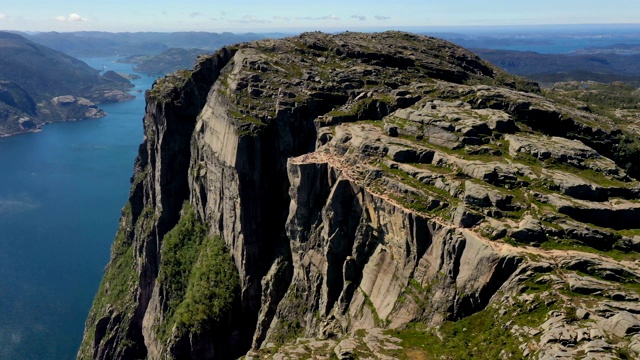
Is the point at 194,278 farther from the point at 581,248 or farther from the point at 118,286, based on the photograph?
the point at 581,248

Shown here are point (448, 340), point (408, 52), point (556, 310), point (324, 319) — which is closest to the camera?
point (556, 310)

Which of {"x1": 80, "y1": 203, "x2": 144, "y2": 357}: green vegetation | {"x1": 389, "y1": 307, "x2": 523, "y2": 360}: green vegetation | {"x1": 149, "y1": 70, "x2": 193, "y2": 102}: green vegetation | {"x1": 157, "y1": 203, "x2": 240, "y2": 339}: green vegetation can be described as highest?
{"x1": 149, "y1": 70, "x2": 193, "y2": 102}: green vegetation

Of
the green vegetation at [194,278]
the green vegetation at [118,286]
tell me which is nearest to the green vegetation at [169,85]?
the green vegetation at [194,278]

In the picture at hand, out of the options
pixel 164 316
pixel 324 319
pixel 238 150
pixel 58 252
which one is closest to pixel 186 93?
pixel 238 150

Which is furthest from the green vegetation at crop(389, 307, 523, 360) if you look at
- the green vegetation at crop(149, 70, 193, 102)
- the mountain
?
the green vegetation at crop(149, 70, 193, 102)

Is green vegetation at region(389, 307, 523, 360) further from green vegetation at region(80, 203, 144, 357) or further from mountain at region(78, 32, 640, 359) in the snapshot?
green vegetation at region(80, 203, 144, 357)

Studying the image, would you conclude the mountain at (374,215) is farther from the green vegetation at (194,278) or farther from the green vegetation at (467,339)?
the green vegetation at (194,278)

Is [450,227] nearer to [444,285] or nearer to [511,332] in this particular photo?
[444,285]
